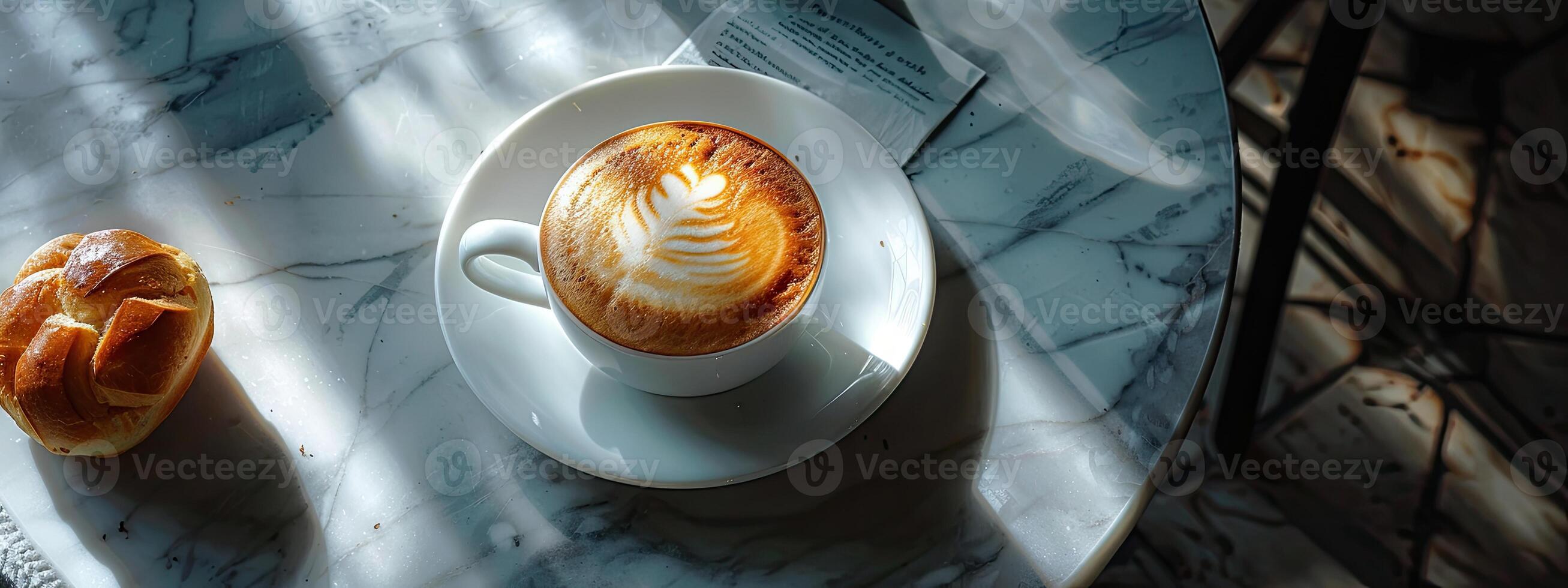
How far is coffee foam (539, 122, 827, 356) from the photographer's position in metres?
0.51

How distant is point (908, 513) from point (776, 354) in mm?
151

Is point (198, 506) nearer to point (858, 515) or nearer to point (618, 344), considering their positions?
point (618, 344)

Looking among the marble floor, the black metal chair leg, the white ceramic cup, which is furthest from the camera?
the marble floor

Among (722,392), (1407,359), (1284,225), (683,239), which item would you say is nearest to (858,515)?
(722,392)

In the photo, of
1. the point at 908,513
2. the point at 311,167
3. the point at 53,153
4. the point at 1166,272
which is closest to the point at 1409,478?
the point at 1166,272

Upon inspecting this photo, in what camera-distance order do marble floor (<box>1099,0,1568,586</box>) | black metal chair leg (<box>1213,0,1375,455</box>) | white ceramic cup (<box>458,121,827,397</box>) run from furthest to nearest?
1. marble floor (<box>1099,0,1568,586</box>)
2. black metal chair leg (<box>1213,0,1375,455</box>)
3. white ceramic cup (<box>458,121,827,397</box>)

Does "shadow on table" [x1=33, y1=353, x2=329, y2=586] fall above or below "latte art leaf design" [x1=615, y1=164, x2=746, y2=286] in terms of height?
below

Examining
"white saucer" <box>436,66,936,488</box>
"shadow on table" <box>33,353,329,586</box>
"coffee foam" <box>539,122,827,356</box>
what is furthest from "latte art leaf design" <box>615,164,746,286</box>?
"shadow on table" <box>33,353,329,586</box>

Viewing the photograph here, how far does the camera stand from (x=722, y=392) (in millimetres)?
575

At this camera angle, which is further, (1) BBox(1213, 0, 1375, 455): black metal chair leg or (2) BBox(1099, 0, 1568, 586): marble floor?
(2) BBox(1099, 0, 1568, 586): marble floor

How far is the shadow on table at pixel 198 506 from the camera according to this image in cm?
56

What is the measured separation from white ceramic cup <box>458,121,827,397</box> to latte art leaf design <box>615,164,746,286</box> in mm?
49

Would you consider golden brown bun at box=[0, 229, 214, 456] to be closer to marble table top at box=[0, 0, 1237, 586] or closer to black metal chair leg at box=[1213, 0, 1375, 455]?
marble table top at box=[0, 0, 1237, 586]

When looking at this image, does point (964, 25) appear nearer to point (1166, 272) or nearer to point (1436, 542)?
point (1166, 272)
